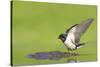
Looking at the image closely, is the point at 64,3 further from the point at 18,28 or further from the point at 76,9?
the point at 18,28

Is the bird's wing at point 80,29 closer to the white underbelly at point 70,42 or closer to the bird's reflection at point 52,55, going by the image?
the white underbelly at point 70,42

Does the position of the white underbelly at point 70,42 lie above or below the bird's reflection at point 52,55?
above

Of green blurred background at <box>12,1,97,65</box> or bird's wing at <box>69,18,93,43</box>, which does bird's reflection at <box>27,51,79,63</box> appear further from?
bird's wing at <box>69,18,93,43</box>

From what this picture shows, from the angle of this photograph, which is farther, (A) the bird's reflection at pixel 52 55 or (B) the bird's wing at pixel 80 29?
(B) the bird's wing at pixel 80 29

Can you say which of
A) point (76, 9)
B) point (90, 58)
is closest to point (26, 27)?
point (76, 9)

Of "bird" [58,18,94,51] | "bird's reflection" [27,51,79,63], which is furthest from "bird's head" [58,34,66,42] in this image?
"bird's reflection" [27,51,79,63]

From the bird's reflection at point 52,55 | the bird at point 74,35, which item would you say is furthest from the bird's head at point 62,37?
the bird's reflection at point 52,55

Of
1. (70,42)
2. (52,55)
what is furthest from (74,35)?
(52,55)
